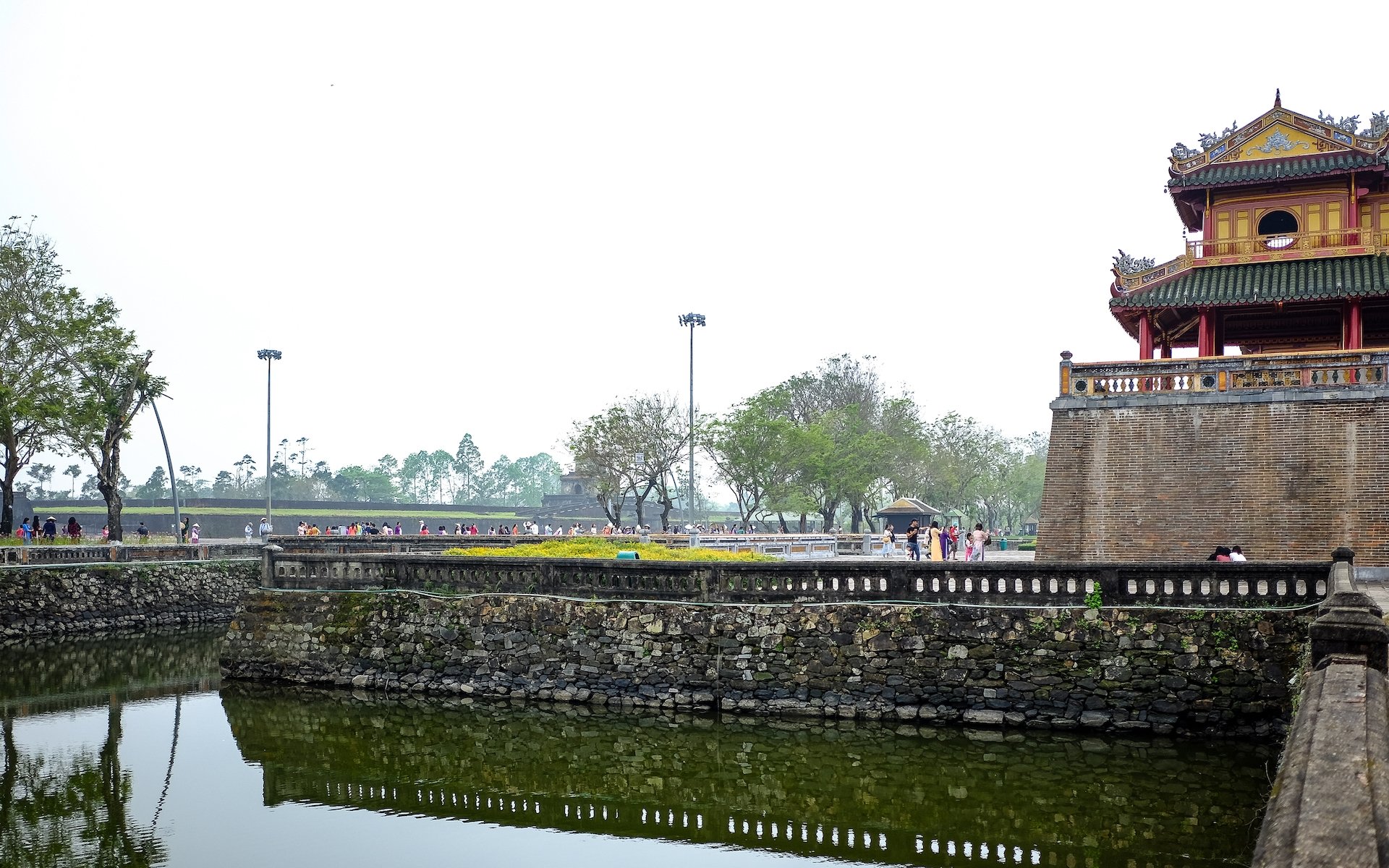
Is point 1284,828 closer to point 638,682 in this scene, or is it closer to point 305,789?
point 305,789

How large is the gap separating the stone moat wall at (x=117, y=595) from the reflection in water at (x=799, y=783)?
11.8 m

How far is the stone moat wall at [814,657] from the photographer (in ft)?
44.9

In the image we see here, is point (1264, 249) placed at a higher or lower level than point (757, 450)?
higher

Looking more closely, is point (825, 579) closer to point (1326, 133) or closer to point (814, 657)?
point (814, 657)

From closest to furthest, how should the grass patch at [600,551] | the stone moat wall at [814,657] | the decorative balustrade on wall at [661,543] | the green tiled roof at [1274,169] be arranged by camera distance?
the stone moat wall at [814,657], the green tiled roof at [1274,169], the grass patch at [600,551], the decorative balustrade on wall at [661,543]

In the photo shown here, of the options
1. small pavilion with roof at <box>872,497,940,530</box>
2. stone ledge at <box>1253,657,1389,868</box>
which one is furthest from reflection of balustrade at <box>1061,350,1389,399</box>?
small pavilion with roof at <box>872,497,940,530</box>

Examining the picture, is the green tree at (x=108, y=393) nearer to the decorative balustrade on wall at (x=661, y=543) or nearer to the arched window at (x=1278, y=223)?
the decorative balustrade on wall at (x=661, y=543)

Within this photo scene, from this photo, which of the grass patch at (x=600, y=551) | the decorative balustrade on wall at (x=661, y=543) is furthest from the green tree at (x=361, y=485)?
the grass patch at (x=600, y=551)

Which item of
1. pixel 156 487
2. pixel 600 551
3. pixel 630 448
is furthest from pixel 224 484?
pixel 600 551

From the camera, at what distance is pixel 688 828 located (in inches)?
463

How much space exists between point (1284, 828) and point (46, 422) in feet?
118

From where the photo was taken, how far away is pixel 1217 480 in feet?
66.5

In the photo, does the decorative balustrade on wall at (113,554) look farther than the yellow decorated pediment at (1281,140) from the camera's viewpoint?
Yes

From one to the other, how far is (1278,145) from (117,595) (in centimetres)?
2978
